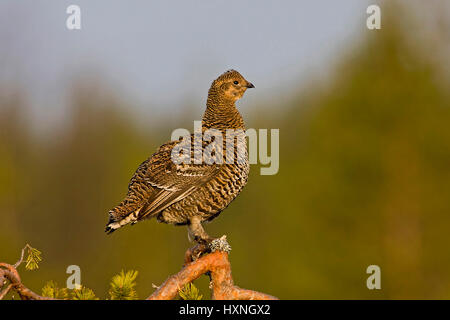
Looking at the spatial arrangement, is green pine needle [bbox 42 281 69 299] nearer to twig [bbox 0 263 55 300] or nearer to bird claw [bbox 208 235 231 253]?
twig [bbox 0 263 55 300]

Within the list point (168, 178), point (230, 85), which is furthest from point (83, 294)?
point (230, 85)

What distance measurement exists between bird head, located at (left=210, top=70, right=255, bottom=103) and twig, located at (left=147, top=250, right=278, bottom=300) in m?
2.56

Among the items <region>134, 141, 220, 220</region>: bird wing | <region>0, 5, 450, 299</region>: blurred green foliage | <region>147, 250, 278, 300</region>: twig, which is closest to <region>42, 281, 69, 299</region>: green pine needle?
<region>147, 250, 278, 300</region>: twig

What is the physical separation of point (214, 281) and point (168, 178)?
1.86 m

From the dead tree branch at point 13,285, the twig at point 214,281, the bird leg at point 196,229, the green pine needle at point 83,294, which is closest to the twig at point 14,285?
the dead tree branch at point 13,285

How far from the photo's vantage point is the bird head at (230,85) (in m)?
→ 6.64

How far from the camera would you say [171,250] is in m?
29.3

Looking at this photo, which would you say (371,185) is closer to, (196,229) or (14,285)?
(196,229)

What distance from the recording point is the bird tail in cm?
552

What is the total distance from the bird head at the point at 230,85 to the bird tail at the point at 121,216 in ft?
5.38

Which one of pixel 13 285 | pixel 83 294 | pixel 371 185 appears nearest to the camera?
pixel 13 285

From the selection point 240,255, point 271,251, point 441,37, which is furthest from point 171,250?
point 441,37

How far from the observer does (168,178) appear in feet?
19.7

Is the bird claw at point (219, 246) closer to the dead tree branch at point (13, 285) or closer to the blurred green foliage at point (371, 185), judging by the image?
the dead tree branch at point (13, 285)
